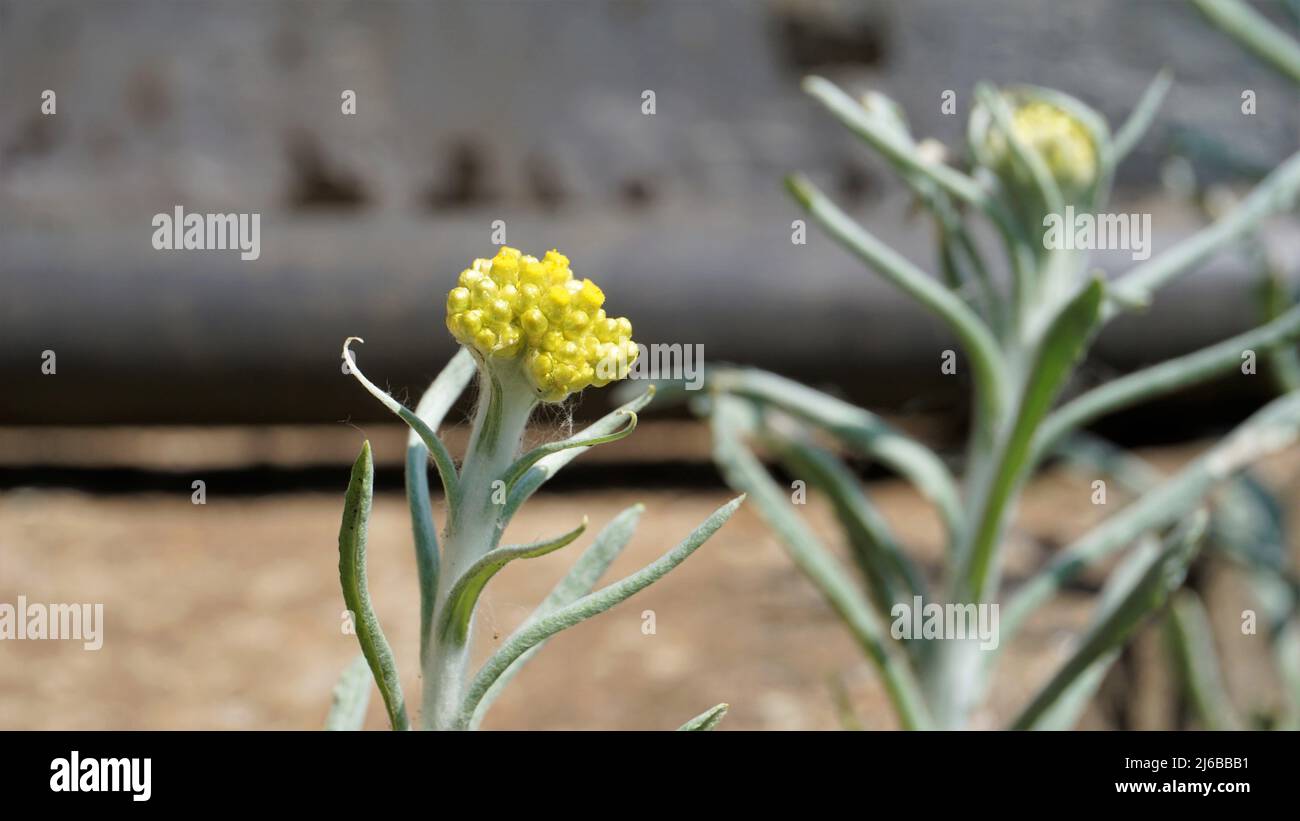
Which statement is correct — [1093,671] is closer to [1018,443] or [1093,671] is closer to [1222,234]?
[1018,443]

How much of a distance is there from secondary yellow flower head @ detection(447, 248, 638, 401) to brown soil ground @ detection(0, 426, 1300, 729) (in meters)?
0.85

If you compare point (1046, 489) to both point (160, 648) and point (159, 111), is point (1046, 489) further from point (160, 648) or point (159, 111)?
point (159, 111)

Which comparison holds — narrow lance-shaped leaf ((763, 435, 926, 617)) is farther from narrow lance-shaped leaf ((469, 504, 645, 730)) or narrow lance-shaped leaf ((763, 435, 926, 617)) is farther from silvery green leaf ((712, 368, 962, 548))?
narrow lance-shaped leaf ((469, 504, 645, 730))

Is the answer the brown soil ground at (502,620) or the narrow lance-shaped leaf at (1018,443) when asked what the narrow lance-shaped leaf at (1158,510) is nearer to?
the narrow lance-shaped leaf at (1018,443)

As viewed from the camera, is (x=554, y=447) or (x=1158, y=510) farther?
(x=1158, y=510)

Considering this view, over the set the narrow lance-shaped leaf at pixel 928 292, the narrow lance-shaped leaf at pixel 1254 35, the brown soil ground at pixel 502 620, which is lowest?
the brown soil ground at pixel 502 620

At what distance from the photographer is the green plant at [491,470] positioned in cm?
43

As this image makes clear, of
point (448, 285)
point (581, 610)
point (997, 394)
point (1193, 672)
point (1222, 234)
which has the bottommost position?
point (1193, 672)

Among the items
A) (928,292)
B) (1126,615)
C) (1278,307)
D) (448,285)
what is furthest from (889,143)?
(448,285)

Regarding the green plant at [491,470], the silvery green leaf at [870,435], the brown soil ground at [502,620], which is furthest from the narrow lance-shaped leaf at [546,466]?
the brown soil ground at [502,620]

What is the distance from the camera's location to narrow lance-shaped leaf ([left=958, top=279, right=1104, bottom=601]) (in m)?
0.77

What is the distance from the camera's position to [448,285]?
1.76 meters

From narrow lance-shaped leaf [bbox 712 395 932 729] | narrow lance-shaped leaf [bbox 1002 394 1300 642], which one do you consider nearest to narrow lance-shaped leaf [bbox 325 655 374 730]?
narrow lance-shaped leaf [bbox 712 395 932 729]

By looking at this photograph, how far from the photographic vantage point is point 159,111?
1.96 m
